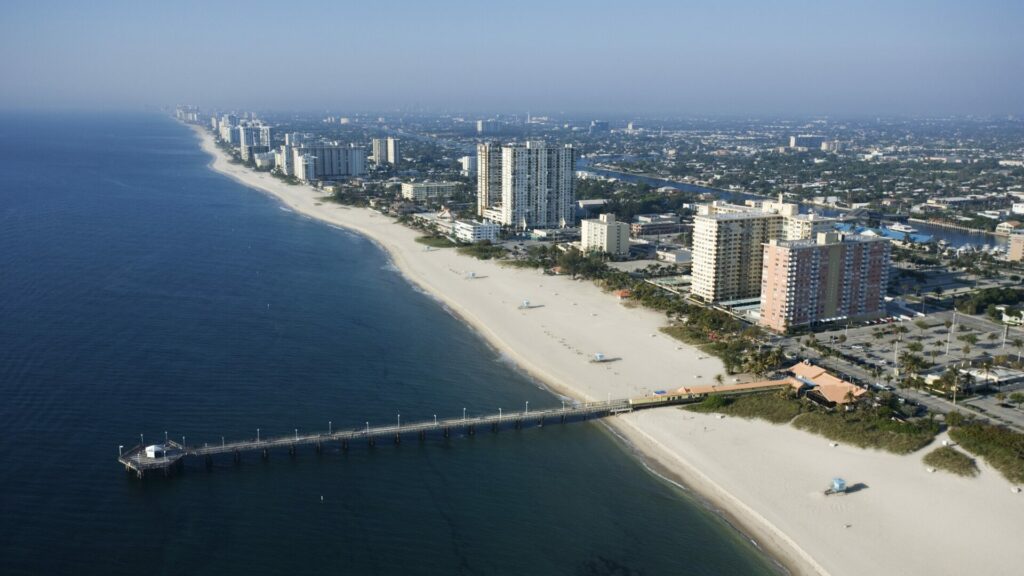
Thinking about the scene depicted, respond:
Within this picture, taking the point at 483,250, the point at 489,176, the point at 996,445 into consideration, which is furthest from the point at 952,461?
the point at 489,176

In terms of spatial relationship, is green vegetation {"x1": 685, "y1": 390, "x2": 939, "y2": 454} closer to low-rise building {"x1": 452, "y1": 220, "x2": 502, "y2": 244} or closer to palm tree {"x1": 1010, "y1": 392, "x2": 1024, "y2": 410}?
palm tree {"x1": 1010, "y1": 392, "x2": 1024, "y2": 410}

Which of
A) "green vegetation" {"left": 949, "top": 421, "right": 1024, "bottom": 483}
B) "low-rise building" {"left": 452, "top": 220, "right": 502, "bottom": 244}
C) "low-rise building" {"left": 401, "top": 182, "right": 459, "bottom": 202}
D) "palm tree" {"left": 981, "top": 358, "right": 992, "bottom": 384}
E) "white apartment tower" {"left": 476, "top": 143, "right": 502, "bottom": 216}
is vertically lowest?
"green vegetation" {"left": 949, "top": 421, "right": 1024, "bottom": 483}

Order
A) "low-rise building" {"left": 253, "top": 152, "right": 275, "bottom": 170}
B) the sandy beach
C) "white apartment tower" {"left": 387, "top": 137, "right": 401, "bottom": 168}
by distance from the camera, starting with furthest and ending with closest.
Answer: "white apartment tower" {"left": 387, "top": 137, "right": 401, "bottom": 168} → "low-rise building" {"left": 253, "top": 152, "right": 275, "bottom": 170} → the sandy beach

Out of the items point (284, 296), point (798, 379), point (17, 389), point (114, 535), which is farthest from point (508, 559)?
point (284, 296)

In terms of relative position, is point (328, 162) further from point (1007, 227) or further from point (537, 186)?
point (1007, 227)

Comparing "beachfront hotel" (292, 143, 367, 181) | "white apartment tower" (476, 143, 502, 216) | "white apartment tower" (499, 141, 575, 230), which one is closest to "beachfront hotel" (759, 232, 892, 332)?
"white apartment tower" (499, 141, 575, 230)

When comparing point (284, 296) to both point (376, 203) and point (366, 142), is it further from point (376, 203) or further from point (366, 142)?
point (366, 142)

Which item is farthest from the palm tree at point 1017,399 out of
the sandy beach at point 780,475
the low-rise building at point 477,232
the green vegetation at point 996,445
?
the low-rise building at point 477,232
